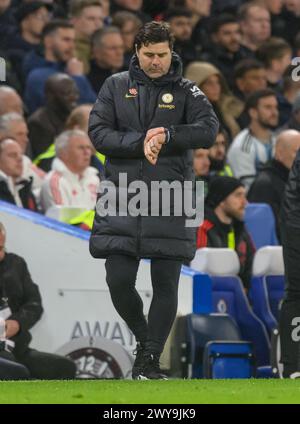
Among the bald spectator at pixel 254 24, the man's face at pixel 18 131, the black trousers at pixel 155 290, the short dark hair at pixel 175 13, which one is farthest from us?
the bald spectator at pixel 254 24

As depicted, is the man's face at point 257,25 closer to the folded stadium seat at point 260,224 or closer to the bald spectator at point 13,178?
the folded stadium seat at point 260,224

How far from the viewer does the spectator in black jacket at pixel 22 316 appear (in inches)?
468

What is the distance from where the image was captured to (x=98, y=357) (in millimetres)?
12547

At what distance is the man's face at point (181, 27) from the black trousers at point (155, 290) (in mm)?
9662

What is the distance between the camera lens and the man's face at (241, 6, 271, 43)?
2008cm

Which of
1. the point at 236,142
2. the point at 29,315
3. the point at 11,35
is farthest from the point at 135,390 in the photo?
the point at 11,35

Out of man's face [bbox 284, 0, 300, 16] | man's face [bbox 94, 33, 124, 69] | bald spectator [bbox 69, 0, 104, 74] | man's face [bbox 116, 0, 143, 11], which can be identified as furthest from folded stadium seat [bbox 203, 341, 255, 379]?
man's face [bbox 284, 0, 300, 16]

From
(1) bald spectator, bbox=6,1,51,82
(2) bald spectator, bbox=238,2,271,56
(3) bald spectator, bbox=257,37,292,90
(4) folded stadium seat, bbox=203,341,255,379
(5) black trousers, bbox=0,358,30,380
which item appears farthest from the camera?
(2) bald spectator, bbox=238,2,271,56

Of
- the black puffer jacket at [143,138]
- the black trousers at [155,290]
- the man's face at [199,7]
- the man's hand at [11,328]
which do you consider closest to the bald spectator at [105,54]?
the man's face at [199,7]

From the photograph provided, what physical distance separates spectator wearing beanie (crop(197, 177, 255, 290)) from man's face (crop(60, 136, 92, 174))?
1.15m

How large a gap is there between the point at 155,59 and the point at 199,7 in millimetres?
10954

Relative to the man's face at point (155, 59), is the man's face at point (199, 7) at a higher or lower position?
higher

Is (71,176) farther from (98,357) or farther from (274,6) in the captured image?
(274,6)

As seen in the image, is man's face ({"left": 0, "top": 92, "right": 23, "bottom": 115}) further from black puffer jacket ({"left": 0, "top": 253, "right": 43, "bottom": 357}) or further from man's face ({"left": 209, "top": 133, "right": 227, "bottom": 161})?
black puffer jacket ({"left": 0, "top": 253, "right": 43, "bottom": 357})
